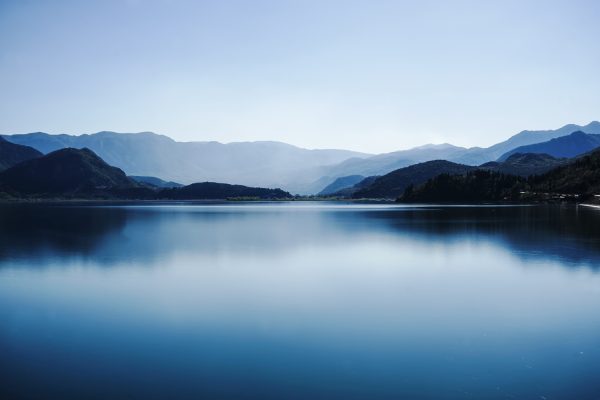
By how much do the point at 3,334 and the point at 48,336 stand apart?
183cm

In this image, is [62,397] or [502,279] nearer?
[62,397]

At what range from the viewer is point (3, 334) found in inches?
730

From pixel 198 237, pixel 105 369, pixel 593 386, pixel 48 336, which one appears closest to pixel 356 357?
pixel 593 386

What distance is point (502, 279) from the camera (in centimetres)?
3014

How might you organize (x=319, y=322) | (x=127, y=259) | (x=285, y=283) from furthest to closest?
(x=127, y=259) < (x=285, y=283) < (x=319, y=322)

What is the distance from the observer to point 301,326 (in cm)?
1942

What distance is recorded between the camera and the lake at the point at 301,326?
520 inches

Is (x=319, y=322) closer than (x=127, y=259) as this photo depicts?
Yes

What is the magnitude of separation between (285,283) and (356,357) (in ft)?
46.7

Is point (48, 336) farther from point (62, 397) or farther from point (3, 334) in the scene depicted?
point (62, 397)

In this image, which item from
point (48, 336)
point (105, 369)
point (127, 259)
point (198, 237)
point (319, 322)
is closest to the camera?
point (105, 369)

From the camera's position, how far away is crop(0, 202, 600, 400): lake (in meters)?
13.2

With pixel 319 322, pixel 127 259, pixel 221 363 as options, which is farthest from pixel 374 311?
pixel 127 259

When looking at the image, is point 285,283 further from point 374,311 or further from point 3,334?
point 3,334
